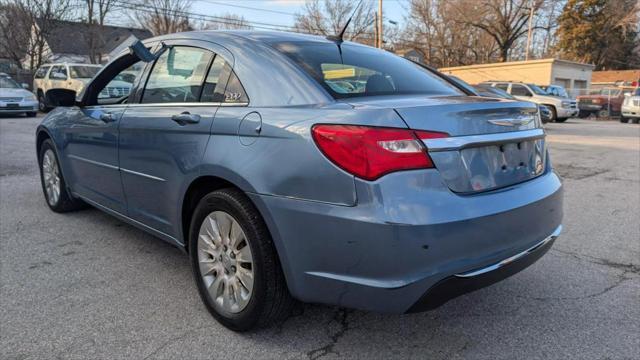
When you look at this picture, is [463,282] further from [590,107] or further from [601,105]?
[601,105]

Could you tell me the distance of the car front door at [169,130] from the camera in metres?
2.81

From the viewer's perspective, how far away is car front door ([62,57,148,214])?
3.61 meters

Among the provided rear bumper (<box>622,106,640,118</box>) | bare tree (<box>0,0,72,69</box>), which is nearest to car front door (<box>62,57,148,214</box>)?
rear bumper (<box>622,106,640,118</box>)

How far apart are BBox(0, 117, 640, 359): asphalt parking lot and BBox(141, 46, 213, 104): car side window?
1.23 meters

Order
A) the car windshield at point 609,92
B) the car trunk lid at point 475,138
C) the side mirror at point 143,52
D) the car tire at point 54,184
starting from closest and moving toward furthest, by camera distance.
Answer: the car trunk lid at point 475,138
the side mirror at point 143,52
the car tire at point 54,184
the car windshield at point 609,92

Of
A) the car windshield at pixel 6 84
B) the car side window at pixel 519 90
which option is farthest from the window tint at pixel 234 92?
the car side window at pixel 519 90

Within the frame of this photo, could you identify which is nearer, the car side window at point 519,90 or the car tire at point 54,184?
the car tire at point 54,184

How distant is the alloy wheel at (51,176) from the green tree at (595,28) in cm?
4771

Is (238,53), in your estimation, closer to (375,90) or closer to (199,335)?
(375,90)

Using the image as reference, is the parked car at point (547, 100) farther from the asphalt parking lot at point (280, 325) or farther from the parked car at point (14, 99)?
the parked car at point (14, 99)

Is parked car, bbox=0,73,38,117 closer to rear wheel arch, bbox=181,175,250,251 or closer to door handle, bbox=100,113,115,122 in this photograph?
door handle, bbox=100,113,115,122

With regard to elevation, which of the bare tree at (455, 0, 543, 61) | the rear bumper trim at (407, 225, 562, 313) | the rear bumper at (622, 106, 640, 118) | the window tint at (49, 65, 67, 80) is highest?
the bare tree at (455, 0, 543, 61)

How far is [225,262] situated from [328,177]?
91 cm

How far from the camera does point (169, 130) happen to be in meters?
2.97
